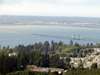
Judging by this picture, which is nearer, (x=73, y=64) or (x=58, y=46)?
(x=73, y=64)

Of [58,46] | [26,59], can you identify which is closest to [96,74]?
[26,59]

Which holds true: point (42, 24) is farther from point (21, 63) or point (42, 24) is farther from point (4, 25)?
point (21, 63)

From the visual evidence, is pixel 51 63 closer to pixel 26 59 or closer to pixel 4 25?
pixel 26 59

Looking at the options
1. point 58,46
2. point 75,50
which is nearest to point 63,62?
point 75,50

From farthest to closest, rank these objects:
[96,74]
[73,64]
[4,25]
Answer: [4,25] < [73,64] < [96,74]

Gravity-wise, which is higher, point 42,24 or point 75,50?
point 75,50

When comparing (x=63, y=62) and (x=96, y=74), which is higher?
(x=96, y=74)

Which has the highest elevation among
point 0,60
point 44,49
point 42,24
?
point 0,60

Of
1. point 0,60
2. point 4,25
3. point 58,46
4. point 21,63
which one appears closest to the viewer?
point 0,60

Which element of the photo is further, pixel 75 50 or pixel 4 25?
pixel 4 25
